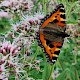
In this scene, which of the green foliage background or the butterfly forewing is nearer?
the butterfly forewing

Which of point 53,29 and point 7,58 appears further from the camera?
point 53,29

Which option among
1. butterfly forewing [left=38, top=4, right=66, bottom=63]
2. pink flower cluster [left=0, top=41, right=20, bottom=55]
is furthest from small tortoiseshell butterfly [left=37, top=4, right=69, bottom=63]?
pink flower cluster [left=0, top=41, right=20, bottom=55]

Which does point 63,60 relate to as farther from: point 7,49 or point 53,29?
point 7,49

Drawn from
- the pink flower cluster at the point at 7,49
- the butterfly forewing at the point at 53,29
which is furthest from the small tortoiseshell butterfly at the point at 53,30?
the pink flower cluster at the point at 7,49

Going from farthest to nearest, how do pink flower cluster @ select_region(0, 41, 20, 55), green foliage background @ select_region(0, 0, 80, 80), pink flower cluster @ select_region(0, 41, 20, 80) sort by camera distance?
1. green foliage background @ select_region(0, 0, 80, 80)
2. pink flower cluster @ select_region(0, 41, 20, 55)
3. pink flower cluster @ select_region(0, 41, 20, 80)

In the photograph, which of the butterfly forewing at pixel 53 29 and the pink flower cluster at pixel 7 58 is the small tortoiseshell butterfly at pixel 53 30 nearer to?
the butterfly forewing at pixel 53 29

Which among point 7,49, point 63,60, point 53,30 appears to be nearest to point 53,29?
point 53,30

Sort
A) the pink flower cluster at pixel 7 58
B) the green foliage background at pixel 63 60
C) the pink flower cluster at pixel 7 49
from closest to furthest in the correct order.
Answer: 1. the pink flower cluster at pixel 7 58
2. the pink flower cluster at pixel 7 49
3. the green foliage background at pixel 63 60

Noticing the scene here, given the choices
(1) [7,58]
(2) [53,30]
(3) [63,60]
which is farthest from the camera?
(3) [63,60]

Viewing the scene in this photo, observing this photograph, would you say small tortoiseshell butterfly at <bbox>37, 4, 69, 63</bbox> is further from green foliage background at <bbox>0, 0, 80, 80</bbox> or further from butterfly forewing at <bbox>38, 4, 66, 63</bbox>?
green foliage background at <bbox>0, 0, 80, 80</bbox>
